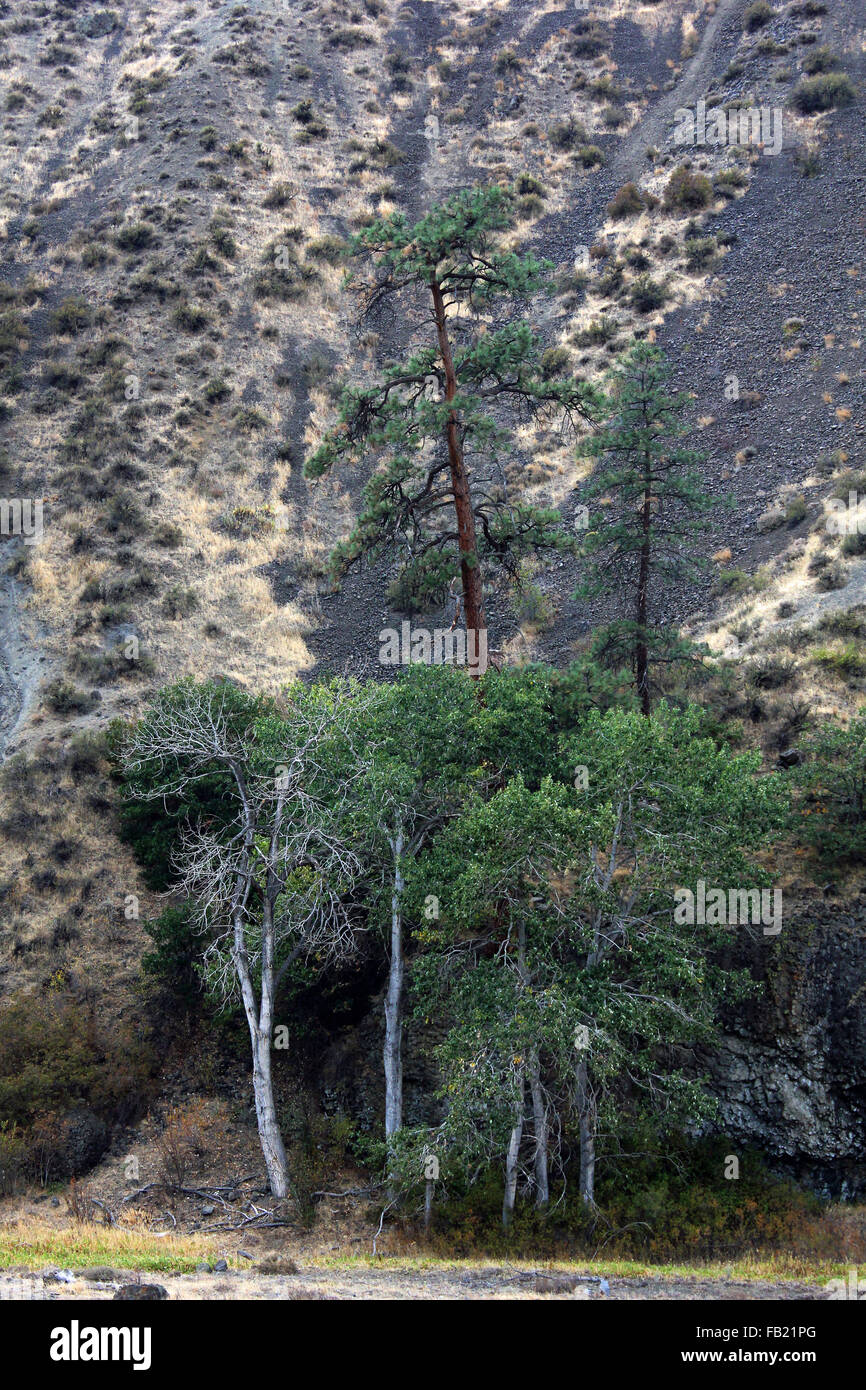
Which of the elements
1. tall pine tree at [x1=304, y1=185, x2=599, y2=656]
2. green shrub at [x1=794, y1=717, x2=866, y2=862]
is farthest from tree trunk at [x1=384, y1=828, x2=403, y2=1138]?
green shrub at [x1=794, y1=717, x2=866, y2=862]

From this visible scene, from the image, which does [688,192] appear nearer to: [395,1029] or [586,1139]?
[395,1029]

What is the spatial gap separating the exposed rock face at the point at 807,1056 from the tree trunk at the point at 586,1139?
2.41 meters

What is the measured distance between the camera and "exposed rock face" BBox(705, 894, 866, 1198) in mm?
13672

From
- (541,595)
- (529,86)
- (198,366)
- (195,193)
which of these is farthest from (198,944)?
(529,86)

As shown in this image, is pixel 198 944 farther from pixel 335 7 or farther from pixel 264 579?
pixel 335 7

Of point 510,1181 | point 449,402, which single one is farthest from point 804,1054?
point 449,402

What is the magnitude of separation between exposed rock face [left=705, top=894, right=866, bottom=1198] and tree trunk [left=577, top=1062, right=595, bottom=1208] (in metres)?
2.41

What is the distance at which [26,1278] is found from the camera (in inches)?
404

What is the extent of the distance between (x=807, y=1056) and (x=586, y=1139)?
11.8 ft

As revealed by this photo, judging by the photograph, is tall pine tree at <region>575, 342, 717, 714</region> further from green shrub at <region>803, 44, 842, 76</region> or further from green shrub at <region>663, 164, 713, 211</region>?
green shrub at <region>803, 44, 842, 76</region>

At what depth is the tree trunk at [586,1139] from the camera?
1276 centimetres

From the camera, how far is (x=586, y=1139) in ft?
43.2

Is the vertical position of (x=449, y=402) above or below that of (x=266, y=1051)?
above

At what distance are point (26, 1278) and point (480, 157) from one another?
53.8 metres
